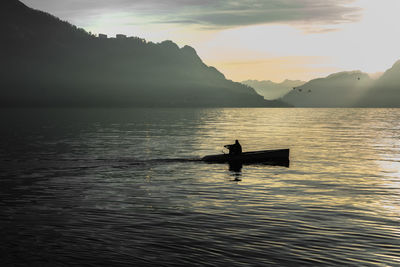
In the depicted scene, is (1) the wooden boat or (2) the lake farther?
(1) the wooden boat

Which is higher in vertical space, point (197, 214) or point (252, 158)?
point (252, 158)

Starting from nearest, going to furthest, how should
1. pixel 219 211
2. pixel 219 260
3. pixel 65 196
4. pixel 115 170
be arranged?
pixel 219 260 → pixel 219 211 → pixel 65 196 → pixel 115 170

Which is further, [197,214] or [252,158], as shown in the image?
[252,158]

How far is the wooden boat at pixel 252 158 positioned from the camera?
49.4 meters

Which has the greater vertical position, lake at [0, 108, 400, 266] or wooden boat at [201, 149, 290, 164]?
wooden boat at [201, 149, 290, 164]

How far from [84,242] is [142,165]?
92.2 ft

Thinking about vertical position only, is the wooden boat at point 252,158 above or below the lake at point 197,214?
above

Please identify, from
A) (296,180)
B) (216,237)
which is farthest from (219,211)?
(296,180)

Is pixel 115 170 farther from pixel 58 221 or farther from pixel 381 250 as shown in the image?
pixel 381 250

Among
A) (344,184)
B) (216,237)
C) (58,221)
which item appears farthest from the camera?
(344,184)

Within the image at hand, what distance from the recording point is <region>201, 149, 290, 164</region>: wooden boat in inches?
1945

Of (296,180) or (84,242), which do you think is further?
(296,180)

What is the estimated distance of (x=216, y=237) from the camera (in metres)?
21.0

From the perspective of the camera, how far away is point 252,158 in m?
50.1
